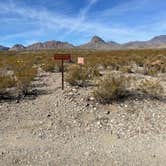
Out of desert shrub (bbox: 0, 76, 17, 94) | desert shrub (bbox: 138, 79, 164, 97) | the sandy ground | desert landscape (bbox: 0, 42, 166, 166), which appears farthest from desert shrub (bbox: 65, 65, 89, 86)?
desert shrub (bbox: 138, 79, 164, 97)

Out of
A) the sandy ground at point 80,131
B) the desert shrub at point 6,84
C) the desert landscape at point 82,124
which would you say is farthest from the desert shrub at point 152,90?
the desert shrub at point 6,84

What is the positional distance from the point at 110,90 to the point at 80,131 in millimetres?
2872

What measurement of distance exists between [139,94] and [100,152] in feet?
17.7

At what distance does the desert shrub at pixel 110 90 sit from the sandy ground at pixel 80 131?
35 centimetres

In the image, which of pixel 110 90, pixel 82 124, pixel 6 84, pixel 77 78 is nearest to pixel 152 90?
pixel 110 90

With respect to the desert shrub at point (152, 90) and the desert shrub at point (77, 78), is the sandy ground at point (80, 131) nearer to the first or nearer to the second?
the desert shrub at point (152, 90)

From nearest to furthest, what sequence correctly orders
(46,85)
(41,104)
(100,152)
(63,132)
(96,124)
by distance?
1. (100,152)
2. (63,132)
3. (96,124)
4. (41,104)
5. (46,85)

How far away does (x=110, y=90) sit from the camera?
38.9 ft

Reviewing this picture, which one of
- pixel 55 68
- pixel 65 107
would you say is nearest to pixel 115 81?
pixel 65 107

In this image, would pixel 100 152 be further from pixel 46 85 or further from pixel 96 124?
pixel 46 85

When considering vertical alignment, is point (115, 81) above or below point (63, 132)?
above

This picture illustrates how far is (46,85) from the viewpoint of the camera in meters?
15.7

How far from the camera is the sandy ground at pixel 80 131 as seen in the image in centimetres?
743

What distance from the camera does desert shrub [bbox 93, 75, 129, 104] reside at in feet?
38.8
